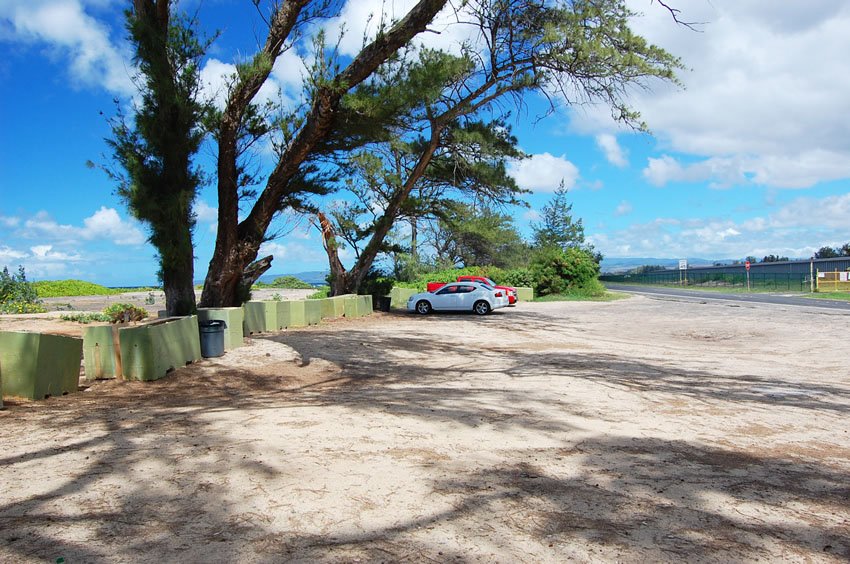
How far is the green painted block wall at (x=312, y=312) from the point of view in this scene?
64.0 feet

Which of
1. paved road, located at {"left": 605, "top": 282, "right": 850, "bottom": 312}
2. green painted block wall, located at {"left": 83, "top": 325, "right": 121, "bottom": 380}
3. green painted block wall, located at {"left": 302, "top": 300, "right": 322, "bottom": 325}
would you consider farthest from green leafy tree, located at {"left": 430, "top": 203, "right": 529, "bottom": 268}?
green painted block wall, located at {"left": 83, "top": 325, "right": 121, "bottom": 380}

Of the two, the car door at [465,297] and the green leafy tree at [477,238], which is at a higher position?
the green leafy tree at [477,238]

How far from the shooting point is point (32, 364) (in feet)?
24.9

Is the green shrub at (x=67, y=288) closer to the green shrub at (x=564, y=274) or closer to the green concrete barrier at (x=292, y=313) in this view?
the green concrete barrier at (x=292, y=313)

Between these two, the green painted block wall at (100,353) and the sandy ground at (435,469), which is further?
the green painted block wall at (100,353)

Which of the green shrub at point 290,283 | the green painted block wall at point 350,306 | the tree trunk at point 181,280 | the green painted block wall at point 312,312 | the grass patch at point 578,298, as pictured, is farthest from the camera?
the green shrub at point 290,283

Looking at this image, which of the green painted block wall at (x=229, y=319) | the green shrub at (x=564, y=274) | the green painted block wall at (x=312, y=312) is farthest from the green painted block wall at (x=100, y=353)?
the green shrub at (x=564, y=274)

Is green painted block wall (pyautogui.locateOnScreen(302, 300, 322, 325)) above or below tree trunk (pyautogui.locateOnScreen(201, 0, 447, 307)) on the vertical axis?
below

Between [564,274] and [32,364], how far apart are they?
116 ft

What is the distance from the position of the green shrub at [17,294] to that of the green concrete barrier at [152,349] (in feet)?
35.4

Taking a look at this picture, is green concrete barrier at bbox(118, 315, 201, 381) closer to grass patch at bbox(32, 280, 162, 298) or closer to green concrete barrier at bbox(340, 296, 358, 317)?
green concrete barrier at bbox(340, 296, 358, 317)

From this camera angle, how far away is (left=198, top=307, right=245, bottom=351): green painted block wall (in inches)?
487

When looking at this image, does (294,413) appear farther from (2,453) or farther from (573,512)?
(573,512)

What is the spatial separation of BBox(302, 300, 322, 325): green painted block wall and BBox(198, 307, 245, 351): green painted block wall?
255 inches
